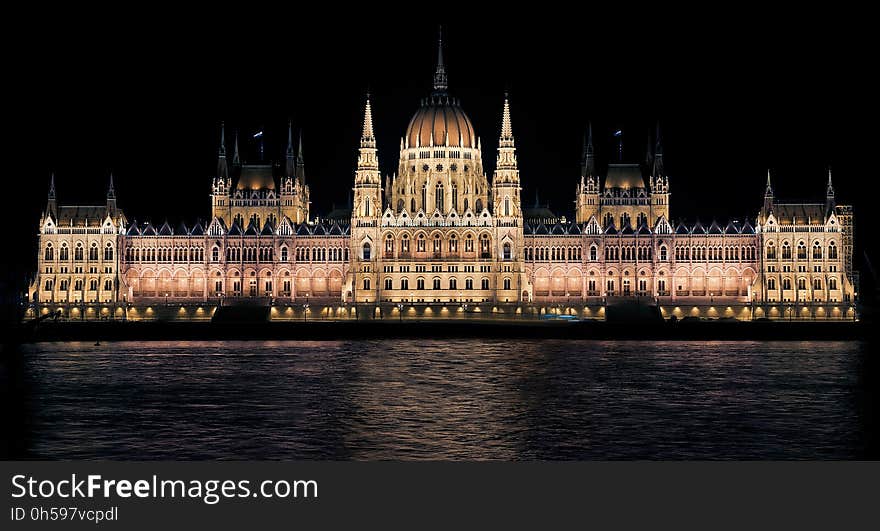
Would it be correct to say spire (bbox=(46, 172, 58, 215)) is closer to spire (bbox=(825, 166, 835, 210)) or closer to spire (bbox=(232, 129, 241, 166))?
spire (bbox=(232, 129, 241, 166))

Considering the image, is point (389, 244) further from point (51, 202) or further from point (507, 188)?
point (51, 202)

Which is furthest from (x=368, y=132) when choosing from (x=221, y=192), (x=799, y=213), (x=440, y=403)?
(x=440, y=403)

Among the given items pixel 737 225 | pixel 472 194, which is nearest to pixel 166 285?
pixel 472 194

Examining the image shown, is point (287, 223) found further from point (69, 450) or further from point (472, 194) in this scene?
point (69, 450)

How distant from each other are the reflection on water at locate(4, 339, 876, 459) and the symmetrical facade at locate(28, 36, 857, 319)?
159ft

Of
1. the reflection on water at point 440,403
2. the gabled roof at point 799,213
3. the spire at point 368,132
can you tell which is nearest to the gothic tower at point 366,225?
the spire at point 368,132

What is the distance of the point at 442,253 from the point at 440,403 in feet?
265

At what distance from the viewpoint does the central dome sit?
5600 inches

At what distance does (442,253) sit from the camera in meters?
132

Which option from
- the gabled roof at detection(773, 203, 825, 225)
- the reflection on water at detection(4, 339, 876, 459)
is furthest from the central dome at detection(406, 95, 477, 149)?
the reflection on water at detection(4, 339, 876, 459)

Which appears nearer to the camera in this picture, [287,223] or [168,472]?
[168,472]

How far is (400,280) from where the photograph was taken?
131 m

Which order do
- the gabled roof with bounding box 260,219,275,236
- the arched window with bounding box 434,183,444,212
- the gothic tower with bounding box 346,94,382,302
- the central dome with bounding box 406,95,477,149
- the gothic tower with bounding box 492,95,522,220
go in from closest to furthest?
1. the gothic tower with bounding box 346,94,382,302
2. the gothic tower with bounding box 492,95,522,220
3. the gabled roof with bounding box 260,219,275,236
4. the arched window with bounding box 434,183,444,212
5. the central dome with bounding box 406,95,477,149

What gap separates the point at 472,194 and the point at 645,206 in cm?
2555
